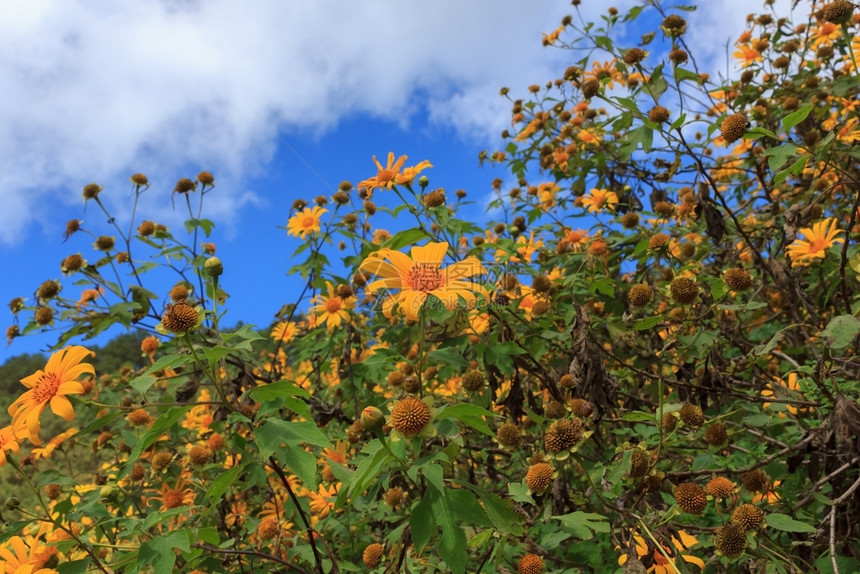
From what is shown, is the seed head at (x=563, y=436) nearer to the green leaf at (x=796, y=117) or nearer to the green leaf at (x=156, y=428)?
the green leaf at (x=156, y=428)

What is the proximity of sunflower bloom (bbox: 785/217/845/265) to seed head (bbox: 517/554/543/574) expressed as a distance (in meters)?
1.90

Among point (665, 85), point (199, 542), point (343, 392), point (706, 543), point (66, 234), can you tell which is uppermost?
point (66, 234)

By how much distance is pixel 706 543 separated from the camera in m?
1.92

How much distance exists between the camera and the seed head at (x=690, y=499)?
163 centimetres

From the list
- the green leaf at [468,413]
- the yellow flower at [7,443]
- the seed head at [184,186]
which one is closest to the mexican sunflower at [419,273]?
the green leaf at [468,413]

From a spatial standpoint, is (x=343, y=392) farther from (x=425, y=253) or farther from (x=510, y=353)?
(x=425, y=253)

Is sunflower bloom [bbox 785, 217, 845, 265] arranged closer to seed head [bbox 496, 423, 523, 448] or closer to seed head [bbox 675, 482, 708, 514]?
seed head [bbox 675, 482, 708, 514]

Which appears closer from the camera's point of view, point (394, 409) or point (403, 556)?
point (394, 409)

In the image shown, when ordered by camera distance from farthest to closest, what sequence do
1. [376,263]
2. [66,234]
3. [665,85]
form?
1. [66,234]
2. [665,85]
3. [376,263]

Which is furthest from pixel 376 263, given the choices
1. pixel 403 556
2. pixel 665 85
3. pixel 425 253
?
pixel 665 85

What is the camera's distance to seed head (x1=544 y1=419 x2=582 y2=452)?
1.64 metres

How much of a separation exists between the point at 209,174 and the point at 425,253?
2.95 meters

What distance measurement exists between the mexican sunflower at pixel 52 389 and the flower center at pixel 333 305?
1.89 metres

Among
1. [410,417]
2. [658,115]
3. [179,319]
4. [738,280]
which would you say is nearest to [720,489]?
[738,280]
